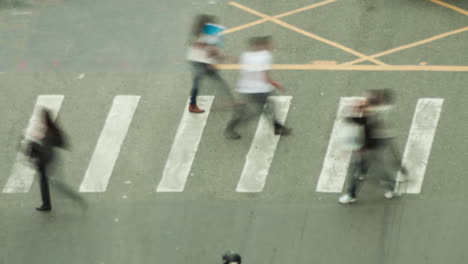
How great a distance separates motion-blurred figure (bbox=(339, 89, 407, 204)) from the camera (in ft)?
44.1

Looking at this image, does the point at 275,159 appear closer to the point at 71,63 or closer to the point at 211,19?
the point at 211,19

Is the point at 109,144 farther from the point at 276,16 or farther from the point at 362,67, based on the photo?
the point at 362,67

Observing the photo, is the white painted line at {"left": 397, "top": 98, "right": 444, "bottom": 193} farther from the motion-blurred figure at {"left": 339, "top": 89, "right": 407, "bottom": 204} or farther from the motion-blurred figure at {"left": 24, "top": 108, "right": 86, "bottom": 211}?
the motion-blurred figure at {"left": 24, "top": 108, "right": 86, "bottom": 211}

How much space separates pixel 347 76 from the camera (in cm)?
1678

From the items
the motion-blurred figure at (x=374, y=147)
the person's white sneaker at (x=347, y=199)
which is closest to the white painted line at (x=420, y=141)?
the motion-blurred figure at (x=374, y=147)

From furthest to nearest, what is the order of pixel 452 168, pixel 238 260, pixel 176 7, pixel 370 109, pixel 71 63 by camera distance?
pixel 176 7 < pixel 71 63 < pixel 452 168 < pixel 370 109 < pixel 238 260

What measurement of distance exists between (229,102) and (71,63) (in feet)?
10.9

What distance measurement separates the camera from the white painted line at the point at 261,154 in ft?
48.7

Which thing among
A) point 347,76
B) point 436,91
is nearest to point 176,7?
point 347,76

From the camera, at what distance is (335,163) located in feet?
49.4

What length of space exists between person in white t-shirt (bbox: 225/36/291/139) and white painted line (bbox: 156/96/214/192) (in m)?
0.58

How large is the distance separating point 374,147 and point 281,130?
91.4 inches

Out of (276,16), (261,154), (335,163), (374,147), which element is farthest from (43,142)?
(276,16)

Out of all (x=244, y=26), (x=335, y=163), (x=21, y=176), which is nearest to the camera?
(x=335, y=163)
